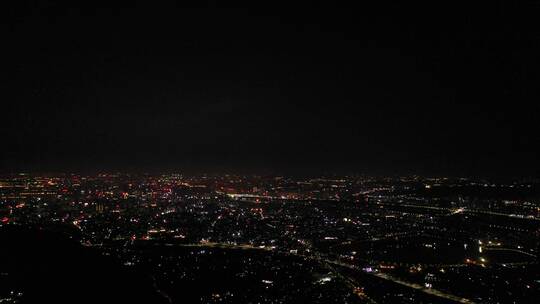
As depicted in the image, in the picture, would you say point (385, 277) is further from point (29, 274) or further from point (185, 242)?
point (29, 274)

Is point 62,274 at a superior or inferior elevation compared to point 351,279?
superior

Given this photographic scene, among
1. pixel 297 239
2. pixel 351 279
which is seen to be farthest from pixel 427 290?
pixel 297 239

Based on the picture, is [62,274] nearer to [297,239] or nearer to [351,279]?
[351,279]

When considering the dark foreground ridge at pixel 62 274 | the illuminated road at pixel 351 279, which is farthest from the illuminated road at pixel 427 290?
the dark foreground ridge at pixel 62 274

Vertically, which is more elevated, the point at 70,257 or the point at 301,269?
the point at 70,257

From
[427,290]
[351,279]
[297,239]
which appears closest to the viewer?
[427,290]

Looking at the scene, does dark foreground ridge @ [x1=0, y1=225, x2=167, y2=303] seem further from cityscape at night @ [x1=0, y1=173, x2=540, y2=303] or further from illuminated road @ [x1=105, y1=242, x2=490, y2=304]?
illuminated road @ [x1=105, y1=242, x2=490, y2=304]

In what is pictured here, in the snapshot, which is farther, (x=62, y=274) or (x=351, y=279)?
(x=351, y=279)

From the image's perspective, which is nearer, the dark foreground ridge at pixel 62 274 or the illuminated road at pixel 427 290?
the dark foreground ridge at pixel 62 274

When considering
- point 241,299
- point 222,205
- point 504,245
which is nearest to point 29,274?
point 241,299

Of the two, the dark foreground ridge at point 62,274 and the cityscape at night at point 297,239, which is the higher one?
the dark foreground ridge at point 62,274

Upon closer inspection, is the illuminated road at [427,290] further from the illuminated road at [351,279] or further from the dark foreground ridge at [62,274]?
the dark foreground ridge at [62,274]
